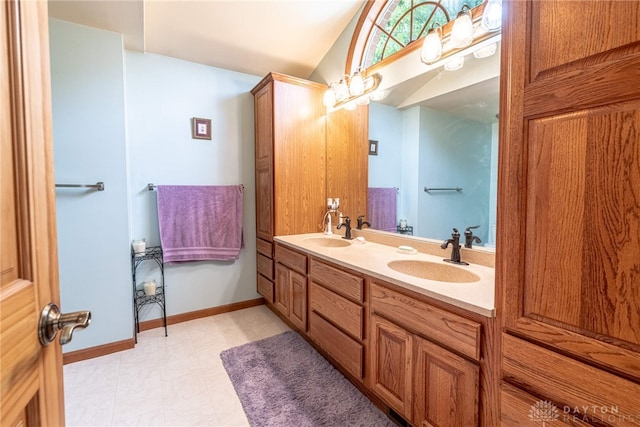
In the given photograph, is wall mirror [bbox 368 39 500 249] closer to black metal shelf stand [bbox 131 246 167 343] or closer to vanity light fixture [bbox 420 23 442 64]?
vanity light fixture [bbox 420 23 442 64]

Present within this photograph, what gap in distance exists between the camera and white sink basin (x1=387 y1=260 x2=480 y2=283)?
145cm

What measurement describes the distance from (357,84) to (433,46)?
26.6 inches

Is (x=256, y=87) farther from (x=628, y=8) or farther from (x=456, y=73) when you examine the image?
(x=628, y=8)

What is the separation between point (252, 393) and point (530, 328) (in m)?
1.52

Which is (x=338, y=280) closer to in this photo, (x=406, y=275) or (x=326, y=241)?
(x=406, y=275)

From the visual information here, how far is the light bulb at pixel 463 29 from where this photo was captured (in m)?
1.48

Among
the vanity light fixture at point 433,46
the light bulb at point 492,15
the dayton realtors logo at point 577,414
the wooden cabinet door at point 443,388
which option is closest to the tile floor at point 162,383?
the wooden cabinet door at point 443,388

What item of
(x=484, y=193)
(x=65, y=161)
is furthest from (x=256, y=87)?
(x=484, y=193)

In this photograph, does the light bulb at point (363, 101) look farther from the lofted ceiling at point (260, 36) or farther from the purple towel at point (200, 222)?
the purple towel at point (200, 222)

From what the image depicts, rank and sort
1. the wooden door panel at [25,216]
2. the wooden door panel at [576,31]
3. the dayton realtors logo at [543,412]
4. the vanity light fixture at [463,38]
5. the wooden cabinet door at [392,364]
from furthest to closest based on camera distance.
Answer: the vanity light fixture at [463,38]
the wooden cabinet door at [392,364]
the dayton realtors logo at [543,412]
the wooden door panel at [576,31]
the wooden door panel at [25,216]

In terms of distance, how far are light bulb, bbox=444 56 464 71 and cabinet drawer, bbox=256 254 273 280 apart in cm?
198

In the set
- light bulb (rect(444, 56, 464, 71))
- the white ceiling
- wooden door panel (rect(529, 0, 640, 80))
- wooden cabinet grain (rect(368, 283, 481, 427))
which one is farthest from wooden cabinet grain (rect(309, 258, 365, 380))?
the white ceiling

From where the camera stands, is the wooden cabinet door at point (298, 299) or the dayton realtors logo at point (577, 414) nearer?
the dayton realtors logo at point (577, 414)

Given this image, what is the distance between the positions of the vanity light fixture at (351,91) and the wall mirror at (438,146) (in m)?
0.09
